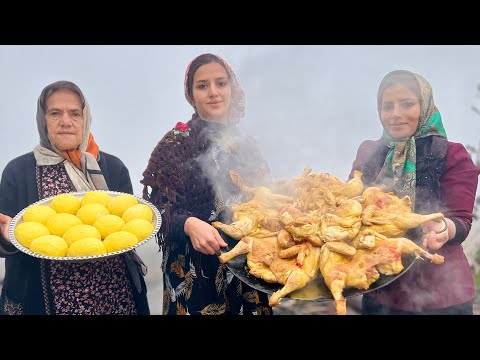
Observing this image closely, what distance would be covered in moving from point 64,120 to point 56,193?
53 centimetres

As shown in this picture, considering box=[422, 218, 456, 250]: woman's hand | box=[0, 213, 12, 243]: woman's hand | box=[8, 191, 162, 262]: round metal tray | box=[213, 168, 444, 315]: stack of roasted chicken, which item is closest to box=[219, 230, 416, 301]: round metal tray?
box=[213, 168, 444, 315]: stack of roasted chicken

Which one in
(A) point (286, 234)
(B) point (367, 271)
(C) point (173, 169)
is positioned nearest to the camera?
(B) point (367, 271)

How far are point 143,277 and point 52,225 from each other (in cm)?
78

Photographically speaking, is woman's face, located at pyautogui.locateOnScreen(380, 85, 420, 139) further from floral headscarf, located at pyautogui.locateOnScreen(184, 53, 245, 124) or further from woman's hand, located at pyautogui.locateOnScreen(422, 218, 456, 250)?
floral headscarf, located at pyautogui.locateOnScreen(184, 53, 245, 124)

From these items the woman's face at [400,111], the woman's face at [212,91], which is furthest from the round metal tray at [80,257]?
the woman's face at [400,111]

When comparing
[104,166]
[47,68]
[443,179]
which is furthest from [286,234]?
[47,68]

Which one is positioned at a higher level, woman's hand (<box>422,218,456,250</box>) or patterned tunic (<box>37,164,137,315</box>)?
woman's hand (<box>422,218,456,250</box>)

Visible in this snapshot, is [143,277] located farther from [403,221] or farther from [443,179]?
[443,179]

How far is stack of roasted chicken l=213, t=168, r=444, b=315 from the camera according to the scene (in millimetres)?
3055

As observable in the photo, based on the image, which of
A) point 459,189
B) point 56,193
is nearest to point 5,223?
point 56,193

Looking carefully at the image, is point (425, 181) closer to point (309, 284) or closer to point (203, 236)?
point (309, 284)

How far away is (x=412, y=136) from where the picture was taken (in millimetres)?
3504

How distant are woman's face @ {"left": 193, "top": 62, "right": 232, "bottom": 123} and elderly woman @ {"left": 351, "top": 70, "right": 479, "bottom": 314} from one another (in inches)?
43.0

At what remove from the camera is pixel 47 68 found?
371 cm
